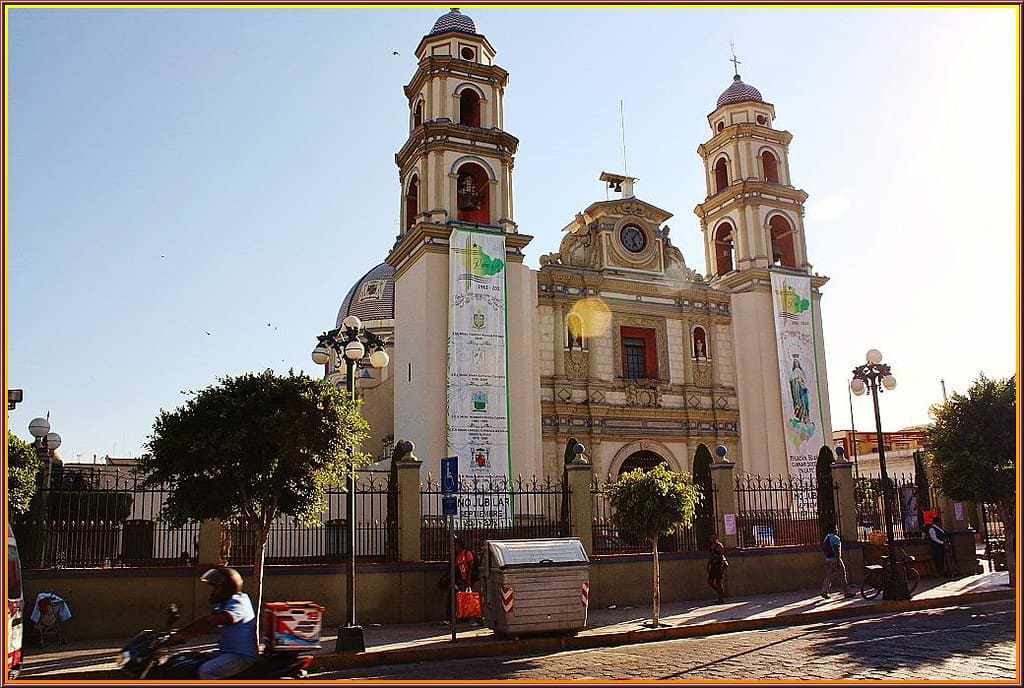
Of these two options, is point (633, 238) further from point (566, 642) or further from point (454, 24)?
point (566, 642)

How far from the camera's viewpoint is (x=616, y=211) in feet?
107

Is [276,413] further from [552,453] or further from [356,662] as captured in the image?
[552,453]

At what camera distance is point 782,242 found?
3622 centimetres

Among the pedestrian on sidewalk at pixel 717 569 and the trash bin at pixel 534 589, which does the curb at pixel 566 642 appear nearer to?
the trash bin at pixel 534 589

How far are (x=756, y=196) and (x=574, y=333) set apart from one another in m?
10.5

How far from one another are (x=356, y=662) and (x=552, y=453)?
17.3 m

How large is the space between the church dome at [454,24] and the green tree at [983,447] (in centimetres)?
2139

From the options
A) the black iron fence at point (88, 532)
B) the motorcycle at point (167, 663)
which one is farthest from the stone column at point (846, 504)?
the motorcycle at point (167, 663)

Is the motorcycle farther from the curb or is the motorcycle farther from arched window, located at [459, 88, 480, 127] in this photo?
arched window, located at [459, 88, 480, 127]

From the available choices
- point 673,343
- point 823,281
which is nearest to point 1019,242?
point 673,343

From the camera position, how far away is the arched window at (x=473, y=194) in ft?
100

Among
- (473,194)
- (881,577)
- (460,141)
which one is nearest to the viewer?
(881,577)

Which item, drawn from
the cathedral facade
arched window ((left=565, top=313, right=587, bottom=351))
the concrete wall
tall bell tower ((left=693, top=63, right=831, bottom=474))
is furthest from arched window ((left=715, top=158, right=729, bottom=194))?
the concrete wall

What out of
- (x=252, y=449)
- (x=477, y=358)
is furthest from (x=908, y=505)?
(x=252, y=449)
